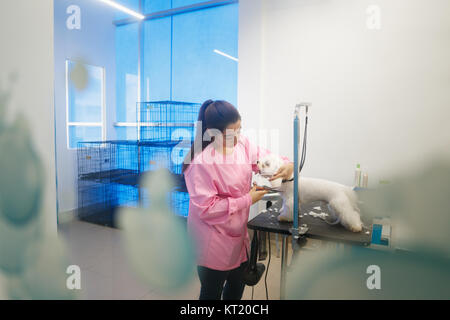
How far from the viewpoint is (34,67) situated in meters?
1.04

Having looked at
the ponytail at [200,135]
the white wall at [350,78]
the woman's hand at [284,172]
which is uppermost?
the white wall at [350,78]

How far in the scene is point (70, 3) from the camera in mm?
1952

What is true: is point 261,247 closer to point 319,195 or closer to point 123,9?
point 319,195

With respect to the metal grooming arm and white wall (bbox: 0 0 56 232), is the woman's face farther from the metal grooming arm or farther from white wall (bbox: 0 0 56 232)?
white wall (bbox: 0 0 56 232)

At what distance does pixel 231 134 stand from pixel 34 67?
2.43 feet

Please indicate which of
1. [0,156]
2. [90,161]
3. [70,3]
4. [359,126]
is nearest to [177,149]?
[90,161]

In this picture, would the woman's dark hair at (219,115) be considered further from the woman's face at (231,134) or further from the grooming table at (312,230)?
the grooming table at (312,230)

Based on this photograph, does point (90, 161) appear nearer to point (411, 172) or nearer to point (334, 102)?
point (334, 102)

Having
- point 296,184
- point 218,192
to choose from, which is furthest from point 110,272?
point 296,184

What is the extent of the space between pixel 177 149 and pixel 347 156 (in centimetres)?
146

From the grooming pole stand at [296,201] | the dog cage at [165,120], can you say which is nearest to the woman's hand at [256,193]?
the grooming pole stand at [296,201]

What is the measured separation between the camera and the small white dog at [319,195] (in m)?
1.17

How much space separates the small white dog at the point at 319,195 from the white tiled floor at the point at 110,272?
85cm

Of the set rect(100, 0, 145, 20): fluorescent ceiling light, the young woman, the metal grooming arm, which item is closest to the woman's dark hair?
the young woman
